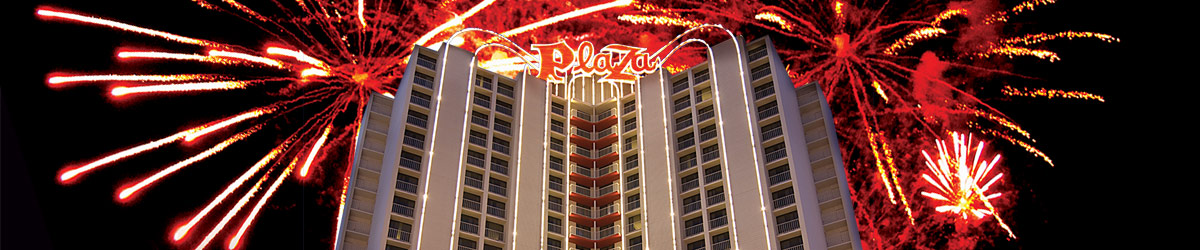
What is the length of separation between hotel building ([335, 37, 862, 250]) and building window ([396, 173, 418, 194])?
9 cm

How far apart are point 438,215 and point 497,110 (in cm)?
1465

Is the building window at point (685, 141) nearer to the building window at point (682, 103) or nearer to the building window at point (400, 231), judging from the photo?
the building window at point (682, 103)

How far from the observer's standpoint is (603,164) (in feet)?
256

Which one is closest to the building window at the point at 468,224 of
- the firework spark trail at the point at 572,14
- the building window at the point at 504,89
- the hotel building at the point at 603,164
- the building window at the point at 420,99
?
the hotel building at the point at 603,164

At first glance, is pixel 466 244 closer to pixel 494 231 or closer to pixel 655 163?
pixel 494 231

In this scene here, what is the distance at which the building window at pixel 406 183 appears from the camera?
2597 inches

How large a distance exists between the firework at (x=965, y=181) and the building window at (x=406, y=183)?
35.3 m

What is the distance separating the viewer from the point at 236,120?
56500mm

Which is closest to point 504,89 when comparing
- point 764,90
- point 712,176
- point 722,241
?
point 712,176

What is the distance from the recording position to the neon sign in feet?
265

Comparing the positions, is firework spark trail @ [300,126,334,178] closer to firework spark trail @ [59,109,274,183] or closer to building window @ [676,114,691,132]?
firework spark trail @ [59,109,274,183]

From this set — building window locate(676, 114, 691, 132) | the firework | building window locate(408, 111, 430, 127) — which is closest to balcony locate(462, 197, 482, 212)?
building window locate(408, 111, 430, 127)

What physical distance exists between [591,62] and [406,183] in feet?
74.0

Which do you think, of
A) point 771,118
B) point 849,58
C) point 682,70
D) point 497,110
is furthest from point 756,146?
point 497,110
